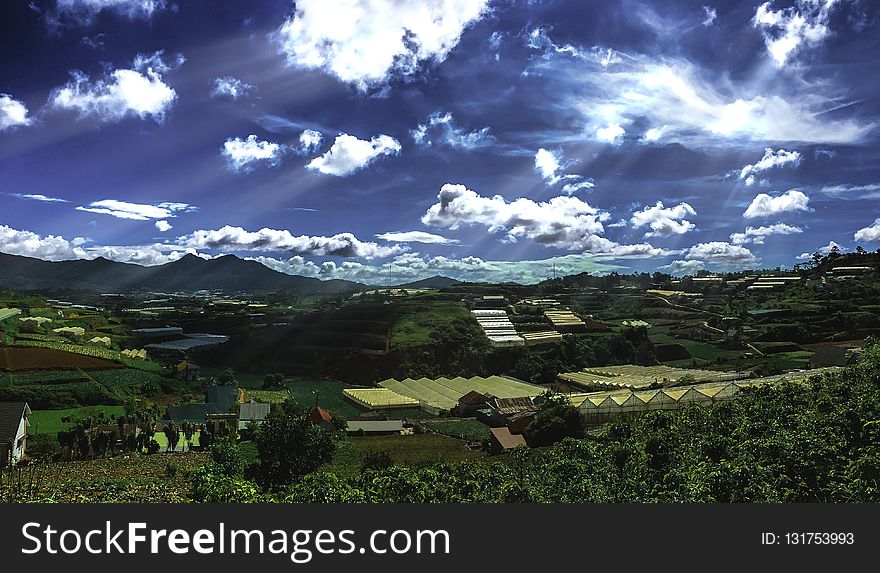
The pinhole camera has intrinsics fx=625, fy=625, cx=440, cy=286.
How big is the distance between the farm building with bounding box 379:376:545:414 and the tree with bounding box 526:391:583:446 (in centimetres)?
119

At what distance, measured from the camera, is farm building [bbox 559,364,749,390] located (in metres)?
14.3

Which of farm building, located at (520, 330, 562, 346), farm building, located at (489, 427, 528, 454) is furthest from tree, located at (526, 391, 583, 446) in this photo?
farm building, located at (520, 330, 562, 346)

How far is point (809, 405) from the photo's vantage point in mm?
10242

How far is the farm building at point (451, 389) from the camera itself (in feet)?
42.2

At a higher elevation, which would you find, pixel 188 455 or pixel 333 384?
pixel 333 384

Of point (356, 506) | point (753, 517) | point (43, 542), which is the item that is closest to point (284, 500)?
point (356, 506)

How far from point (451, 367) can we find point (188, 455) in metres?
5.76

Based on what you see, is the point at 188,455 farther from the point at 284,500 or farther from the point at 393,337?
the point at 393,337

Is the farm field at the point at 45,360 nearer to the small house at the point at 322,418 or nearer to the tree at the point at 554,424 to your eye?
the small house at the point at 322,418

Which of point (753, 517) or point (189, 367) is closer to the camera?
point (753, 517)

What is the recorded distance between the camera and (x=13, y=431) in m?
9.44

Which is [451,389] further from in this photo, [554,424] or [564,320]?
[564,320]

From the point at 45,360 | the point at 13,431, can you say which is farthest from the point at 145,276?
the point at 13,431

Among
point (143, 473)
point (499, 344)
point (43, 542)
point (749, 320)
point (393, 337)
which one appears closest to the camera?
point (43, 542)
